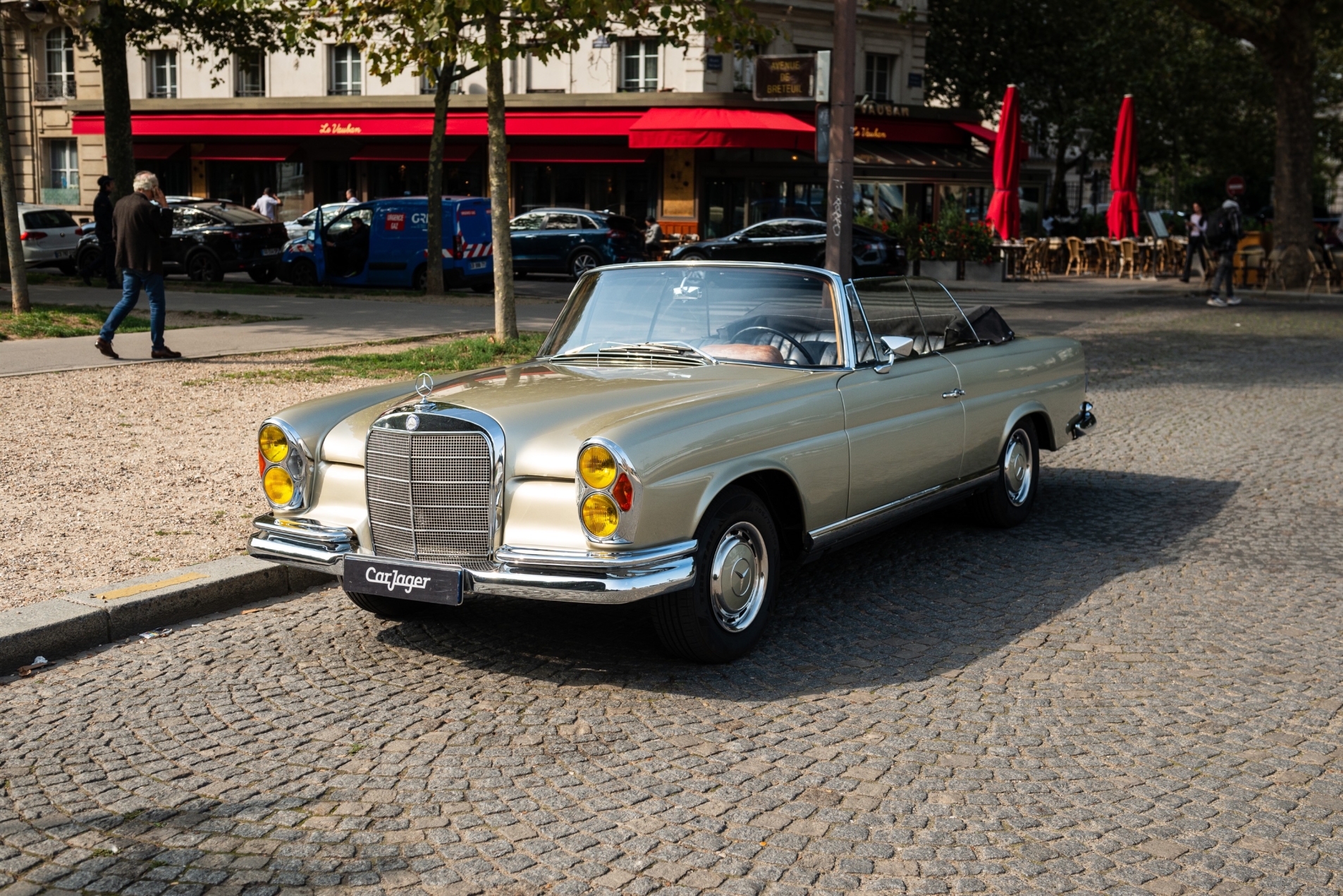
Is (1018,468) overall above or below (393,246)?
below

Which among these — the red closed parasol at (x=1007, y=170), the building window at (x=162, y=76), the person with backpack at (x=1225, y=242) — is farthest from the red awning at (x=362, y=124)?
the person with backpack at (x=1225, y=242)

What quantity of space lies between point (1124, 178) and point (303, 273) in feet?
59.0

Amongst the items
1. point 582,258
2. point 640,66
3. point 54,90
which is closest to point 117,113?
point 582,258

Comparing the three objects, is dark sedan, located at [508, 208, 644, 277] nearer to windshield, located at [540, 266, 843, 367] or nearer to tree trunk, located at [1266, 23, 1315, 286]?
tree trunk, located at [1266, 23, 1315, 286]

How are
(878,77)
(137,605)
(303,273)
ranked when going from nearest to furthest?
(137,605) → (303,273) → (878,77)

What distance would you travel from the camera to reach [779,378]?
562 centimetres

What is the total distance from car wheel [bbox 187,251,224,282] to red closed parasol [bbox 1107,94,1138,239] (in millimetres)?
19115

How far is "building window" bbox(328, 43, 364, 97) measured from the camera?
3925 cm

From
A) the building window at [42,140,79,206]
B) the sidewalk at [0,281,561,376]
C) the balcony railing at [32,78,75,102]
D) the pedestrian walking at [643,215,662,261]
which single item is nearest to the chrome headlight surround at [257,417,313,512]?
the sidewalk at [0,281,561,376]

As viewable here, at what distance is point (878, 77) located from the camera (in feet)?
129

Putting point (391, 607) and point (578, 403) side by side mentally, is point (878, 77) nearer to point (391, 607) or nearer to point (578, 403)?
point (391, 607)

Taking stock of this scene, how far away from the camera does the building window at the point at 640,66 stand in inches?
1405

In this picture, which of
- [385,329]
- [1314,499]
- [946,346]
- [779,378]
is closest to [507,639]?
[779,378]

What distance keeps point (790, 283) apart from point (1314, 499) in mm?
4092
